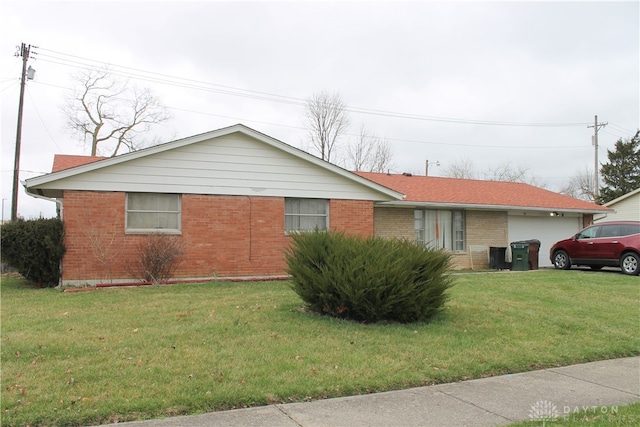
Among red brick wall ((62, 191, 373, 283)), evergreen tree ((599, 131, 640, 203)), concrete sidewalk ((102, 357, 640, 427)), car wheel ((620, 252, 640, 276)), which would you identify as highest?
evergreen tree ((599, 131, 640, 203))

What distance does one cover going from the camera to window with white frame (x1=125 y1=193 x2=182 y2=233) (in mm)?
12969

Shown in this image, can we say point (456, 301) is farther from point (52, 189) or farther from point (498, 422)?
point (52, 189)

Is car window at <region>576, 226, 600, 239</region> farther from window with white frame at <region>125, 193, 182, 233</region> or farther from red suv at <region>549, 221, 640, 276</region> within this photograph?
window with white frame at <region>125, 193, 182, 233</region>

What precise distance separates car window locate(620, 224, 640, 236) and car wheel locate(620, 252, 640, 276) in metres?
0.72

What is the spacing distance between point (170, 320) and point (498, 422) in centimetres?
508

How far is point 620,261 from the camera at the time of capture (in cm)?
1627

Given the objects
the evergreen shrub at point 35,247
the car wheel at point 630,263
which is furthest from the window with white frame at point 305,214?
the car wheel at point 630,263

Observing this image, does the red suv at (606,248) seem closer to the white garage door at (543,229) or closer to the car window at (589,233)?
the car window at (589,233)

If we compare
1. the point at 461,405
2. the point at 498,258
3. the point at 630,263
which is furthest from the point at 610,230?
the point at 461,405

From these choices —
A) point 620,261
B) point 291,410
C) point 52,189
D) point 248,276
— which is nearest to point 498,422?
point 291,410

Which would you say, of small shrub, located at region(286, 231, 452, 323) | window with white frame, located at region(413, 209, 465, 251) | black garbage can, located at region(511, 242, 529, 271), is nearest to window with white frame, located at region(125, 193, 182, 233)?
small shrub, located at region(286, 231, 452, 323)

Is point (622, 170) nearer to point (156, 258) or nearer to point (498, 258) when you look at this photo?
point (498, 258)

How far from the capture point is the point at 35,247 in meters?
11.9

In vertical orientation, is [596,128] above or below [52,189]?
above
